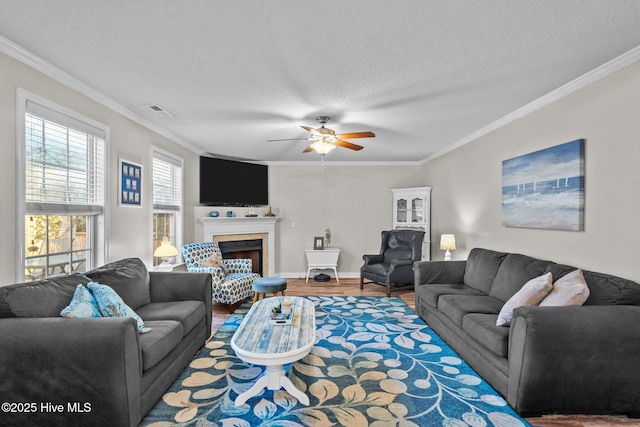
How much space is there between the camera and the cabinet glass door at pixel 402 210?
6.48 metres

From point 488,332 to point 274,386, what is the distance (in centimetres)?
165

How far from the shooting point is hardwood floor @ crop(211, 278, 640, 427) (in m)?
2.00

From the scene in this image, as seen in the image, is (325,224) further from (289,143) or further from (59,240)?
(59,240)

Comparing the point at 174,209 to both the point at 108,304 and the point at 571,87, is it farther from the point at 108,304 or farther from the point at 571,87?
the point at 571,87

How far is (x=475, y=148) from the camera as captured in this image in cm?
448

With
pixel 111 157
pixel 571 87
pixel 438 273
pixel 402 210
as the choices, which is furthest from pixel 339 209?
pixel 571 87

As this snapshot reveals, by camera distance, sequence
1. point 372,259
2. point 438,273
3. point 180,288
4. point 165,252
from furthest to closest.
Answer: point 372,259
point 438,273
point 165,252
point 180,288

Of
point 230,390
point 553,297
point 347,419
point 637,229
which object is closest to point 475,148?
point 637,229

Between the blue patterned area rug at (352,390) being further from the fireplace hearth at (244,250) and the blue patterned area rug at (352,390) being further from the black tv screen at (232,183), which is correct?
the black tv screen at (232,183)

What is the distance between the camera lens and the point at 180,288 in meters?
3.20

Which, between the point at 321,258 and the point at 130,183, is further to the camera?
the point at 321,258

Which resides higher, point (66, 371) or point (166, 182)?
point (166, 182)

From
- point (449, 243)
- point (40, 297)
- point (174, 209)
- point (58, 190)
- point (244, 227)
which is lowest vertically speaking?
point (40, 297)

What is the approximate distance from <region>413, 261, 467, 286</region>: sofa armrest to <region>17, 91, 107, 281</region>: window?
11.9 ft
